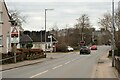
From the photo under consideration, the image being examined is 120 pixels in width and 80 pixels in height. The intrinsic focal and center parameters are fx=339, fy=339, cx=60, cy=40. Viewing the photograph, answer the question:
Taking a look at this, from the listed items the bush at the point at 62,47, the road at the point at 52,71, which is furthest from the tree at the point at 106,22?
the road at the point at 52,71

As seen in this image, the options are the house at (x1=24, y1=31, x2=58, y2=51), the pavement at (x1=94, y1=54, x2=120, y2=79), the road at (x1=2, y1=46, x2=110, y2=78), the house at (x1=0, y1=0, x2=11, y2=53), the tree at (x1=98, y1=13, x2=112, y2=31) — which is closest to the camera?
the road at (x1=2, y1=46, x2=110, y2=78)

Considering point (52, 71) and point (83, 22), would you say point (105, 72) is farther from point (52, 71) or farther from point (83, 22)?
point (83, 22)

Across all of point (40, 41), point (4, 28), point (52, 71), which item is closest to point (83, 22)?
point (40, 41)

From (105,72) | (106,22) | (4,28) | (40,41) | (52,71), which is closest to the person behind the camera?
(105,72)

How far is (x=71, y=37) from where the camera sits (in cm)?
11088

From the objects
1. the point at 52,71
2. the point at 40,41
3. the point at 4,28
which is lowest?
the point at 52,71

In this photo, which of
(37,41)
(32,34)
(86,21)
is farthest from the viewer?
(86,21)

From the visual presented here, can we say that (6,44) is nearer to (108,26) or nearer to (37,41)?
(108,26)

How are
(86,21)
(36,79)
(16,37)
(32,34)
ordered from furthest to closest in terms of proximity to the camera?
1. (86,21)
2. (32,34)
3. (16,37)
4. (36,79)

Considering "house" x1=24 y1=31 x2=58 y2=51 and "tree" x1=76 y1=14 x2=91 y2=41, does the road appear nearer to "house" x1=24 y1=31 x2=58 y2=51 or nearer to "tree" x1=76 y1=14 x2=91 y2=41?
"house" x1=24 y1=31 x2=58 y2=51

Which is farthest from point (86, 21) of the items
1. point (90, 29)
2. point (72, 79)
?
point (72, 79)

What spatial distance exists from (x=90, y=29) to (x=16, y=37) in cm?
8944

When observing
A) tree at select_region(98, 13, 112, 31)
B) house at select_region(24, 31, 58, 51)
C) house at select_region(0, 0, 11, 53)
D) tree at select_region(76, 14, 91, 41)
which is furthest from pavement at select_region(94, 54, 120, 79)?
tree at select_region(76, 14, 91, 41)

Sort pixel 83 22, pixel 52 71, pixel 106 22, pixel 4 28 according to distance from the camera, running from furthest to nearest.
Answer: pixel 83 22, pixel 106 22, pixel 4 28, pixel 52 71
